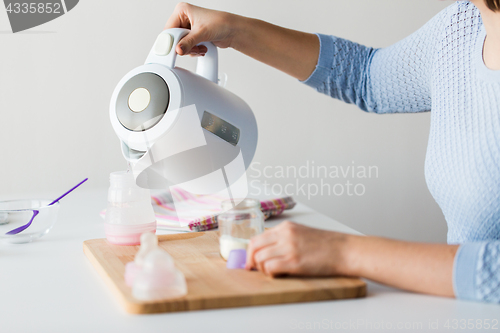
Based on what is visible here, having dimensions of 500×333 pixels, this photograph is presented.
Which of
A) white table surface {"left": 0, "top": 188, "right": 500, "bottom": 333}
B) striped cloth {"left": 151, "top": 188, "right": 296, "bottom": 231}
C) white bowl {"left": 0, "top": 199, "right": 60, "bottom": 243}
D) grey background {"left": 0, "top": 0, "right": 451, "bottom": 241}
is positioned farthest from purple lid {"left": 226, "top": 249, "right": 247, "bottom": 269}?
grey background {"left": 0, "top": 0, "right": 451, "bottom": 241}

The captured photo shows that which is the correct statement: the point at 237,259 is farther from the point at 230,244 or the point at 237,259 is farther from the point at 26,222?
the point at 26,222

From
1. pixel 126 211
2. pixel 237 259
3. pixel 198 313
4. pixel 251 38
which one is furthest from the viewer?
pixel 251 38

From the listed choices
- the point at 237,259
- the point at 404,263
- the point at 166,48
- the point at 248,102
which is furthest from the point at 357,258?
the point at 248,102

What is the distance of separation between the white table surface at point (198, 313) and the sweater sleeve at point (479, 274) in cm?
1

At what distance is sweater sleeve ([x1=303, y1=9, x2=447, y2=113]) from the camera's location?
3.64ft

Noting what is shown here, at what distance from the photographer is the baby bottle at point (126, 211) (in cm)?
88

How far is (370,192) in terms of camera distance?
2.35 metres

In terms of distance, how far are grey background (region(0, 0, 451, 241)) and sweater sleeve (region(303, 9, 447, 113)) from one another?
92 centimetres

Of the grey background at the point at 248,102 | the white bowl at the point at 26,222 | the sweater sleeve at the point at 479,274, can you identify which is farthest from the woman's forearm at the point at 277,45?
the grey background at the point at 248,102

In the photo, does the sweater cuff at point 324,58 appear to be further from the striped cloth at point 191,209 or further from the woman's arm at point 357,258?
the woman's arm at point 357,258

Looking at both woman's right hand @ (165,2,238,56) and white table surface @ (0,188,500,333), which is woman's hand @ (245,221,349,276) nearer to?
white table surface @ (0,188,500,333)

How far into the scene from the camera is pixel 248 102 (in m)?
2.13

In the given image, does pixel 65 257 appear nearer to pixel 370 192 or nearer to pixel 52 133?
pixel 52 133

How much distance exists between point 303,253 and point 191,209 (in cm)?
57
